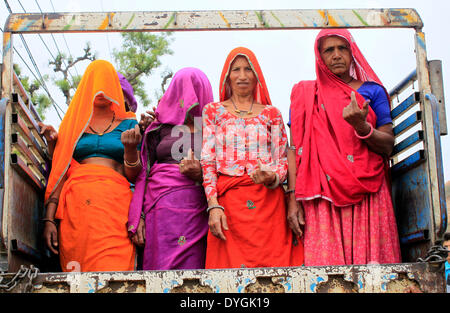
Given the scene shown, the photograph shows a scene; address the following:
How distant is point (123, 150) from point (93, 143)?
0.21m

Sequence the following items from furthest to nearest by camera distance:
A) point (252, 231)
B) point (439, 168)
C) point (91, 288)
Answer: point (252, 231)
point (439, 168)
point (91, 288)

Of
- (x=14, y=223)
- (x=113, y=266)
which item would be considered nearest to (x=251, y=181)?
(x=113, y=266)

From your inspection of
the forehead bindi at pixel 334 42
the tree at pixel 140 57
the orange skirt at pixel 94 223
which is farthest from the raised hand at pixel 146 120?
the tree at pixel 140 57

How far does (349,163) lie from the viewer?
124 inches

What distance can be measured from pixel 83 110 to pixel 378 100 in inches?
78.3

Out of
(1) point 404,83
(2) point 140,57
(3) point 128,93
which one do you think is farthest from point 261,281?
(2) point 140,57

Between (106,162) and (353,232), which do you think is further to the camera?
(106,162)

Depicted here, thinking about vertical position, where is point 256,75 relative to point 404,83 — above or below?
above

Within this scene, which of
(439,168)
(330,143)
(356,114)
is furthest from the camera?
(330,143)

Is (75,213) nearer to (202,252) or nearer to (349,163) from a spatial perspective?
(202,252)

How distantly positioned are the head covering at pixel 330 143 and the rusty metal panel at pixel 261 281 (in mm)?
709

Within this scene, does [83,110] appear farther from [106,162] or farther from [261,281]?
[261,281]

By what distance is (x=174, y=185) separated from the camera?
3457 mm

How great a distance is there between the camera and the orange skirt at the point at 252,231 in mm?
3061
